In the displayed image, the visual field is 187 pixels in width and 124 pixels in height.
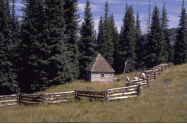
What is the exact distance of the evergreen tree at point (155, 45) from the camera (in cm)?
4588

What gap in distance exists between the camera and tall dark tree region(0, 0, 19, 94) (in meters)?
29.8

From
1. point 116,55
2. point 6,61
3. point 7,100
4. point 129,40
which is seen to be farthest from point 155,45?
point 7,100

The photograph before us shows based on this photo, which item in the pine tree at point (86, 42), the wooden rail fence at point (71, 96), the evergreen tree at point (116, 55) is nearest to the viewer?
the wooden rail fence at point (71, 96)

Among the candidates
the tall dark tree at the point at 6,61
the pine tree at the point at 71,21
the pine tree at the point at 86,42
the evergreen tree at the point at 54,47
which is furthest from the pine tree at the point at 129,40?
the tall dark tree at the point at 6,61

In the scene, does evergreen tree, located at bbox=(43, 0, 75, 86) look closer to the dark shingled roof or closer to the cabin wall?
the cabin wall

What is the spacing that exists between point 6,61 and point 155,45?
119 ft

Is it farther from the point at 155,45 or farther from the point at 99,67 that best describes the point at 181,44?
the point at 99,67

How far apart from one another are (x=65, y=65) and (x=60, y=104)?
43.3ft

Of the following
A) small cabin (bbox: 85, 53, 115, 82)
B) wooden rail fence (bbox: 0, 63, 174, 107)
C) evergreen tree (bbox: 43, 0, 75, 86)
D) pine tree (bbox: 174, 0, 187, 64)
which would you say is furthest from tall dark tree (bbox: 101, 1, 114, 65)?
wooden rail fence (bbox: 0, 63, 174, 107)

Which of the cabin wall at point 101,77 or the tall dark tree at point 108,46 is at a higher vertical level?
the tall dark tree at point 108,46

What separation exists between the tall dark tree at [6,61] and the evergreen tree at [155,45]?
3334 cm

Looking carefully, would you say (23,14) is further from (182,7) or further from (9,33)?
(182,7)

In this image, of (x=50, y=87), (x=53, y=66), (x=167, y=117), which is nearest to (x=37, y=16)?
(x=53, y=66)

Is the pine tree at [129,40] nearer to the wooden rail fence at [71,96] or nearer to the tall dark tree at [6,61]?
the tall dark tree at [6,61]
